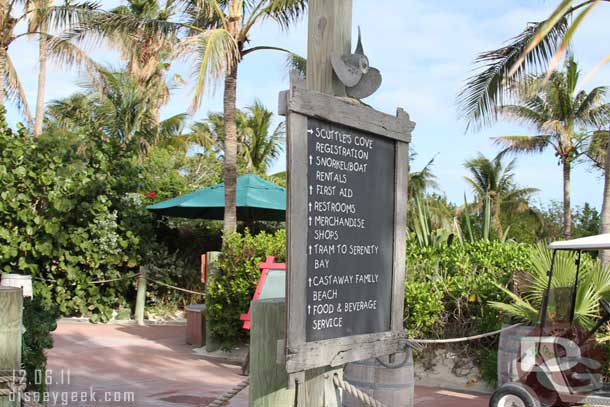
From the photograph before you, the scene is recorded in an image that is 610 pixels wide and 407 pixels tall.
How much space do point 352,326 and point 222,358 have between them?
698 cm

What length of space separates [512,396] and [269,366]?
11.2ft

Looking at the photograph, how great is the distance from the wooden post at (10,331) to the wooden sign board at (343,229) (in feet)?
5.49

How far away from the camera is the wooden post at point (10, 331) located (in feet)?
13.3

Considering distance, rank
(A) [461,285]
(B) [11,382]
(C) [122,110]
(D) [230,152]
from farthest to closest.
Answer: (C) [122,110] < (D) [230,152] < (A) [461,285] < (B) [11,382]

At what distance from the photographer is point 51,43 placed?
1855cm

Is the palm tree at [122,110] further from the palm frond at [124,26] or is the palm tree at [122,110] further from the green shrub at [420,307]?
the green shrub at [420,307]

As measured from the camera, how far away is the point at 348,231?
3.82 metres

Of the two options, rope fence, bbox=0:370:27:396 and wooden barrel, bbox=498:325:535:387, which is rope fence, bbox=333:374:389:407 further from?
wooden barrel, bbox=498:325:535:387

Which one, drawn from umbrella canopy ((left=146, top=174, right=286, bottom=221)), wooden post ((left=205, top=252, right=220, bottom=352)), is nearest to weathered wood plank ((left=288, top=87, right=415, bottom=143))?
wooden post ((left=205, top=252, right=220, bottom=352))

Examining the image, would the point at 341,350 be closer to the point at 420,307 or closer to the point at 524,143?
the point at 420,307

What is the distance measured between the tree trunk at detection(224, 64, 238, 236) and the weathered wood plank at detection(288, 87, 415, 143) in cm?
885

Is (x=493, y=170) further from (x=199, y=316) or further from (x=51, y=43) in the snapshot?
(x=199, y=316)

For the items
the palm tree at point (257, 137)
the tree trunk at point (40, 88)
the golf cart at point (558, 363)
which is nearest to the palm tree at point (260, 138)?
the palm tree at point (257, 137)

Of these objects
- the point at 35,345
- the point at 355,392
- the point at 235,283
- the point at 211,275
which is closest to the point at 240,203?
the point at 211,275
